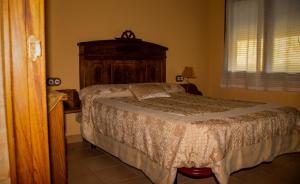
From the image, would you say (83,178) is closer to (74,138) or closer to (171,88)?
(74,138)

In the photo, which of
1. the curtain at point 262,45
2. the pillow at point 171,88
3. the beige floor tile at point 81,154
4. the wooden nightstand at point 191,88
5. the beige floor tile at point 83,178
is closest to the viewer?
the beige floor tile at point 83,178

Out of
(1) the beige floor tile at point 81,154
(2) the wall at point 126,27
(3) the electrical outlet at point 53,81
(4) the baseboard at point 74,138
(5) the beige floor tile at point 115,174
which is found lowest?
(5) the beige floor tile at point 115,174

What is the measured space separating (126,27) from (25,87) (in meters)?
3.70

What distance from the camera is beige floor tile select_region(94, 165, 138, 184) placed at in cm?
249

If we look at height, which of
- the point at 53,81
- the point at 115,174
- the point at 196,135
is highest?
the point at 53,81

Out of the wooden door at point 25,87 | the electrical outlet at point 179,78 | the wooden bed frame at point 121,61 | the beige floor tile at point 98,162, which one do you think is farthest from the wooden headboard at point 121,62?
the wooden door at point 25,87

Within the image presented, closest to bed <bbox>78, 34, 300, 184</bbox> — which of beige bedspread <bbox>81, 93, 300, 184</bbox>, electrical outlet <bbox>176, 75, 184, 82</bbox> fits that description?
beige bedspread <bbox>81, 93, 300, 184</bbox>

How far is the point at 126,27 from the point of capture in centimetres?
412

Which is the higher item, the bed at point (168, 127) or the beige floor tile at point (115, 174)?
the bed at point (168, 127)

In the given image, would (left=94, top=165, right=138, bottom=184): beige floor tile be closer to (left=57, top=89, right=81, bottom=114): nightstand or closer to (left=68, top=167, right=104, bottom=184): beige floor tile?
(left=68, top=167, right=104, bottom=184): beige floor tile

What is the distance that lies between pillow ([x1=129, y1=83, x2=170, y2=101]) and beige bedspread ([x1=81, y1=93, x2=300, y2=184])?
0.44 meters

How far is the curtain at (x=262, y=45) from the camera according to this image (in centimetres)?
371

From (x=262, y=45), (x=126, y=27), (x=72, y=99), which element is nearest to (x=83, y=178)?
(x=72, y=99)

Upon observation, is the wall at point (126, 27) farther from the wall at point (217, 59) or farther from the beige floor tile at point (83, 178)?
the beige floor tile at point (83, 178)
